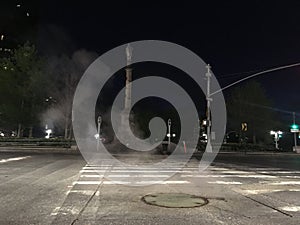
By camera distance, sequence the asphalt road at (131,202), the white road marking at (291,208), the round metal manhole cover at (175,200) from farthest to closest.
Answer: the round metal manhole cover at (175,200) → the white road marking at (291,208) → the asphalt road at (131,202)

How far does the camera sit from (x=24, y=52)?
38.2 metres

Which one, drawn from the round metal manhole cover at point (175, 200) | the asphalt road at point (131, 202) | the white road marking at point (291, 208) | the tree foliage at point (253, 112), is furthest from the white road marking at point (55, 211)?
the tree foliage at point (253, 112)

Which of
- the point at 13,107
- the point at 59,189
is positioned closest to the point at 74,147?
the point at 13,107

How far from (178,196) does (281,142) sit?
48.7 metres

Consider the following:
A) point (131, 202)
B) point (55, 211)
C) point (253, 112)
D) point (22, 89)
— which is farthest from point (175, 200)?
point (253, 112)

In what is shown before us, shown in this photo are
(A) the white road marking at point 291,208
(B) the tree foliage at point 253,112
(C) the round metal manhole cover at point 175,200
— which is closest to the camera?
(A) the white road marking at point 291,208

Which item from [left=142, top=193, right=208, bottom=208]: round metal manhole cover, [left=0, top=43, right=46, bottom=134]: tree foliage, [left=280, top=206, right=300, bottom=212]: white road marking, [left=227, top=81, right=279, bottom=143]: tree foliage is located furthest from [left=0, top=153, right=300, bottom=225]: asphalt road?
[left=227, top=81, right=279, bottom=143]: tree foliage

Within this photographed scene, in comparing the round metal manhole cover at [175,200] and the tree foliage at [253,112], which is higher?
the tree foliage at [253,112]

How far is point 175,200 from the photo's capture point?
734 cm

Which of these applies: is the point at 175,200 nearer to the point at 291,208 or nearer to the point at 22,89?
the point at 291,208

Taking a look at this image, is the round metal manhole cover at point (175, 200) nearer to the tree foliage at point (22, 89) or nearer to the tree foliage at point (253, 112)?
the tree foliage at point (22, 89)

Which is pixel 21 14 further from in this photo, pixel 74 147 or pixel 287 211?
pixel 287 211

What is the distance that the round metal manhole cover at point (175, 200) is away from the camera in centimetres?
686

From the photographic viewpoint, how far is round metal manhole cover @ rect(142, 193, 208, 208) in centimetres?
686
